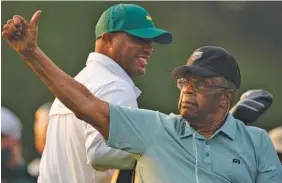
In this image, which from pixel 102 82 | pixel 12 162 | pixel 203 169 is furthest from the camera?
pixel 12 162

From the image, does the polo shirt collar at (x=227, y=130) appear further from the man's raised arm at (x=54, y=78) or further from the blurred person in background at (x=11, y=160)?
the blurred person in background at (x=11, y=160)

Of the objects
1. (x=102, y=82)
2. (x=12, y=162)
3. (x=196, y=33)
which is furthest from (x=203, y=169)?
(x=196, y=33)

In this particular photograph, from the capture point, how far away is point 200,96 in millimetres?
5258

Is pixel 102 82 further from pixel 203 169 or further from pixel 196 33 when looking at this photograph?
pixel 196 33

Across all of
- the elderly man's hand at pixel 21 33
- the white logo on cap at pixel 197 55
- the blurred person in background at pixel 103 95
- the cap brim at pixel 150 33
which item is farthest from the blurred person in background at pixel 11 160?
the elderly man's hand at pixel 21 33

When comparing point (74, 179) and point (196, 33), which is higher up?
point (74, 179)

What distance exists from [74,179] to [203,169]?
2.53ft

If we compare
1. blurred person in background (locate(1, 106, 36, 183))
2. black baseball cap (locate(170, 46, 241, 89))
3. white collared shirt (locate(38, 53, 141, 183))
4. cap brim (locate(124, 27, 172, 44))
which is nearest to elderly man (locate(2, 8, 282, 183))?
black baseball cap (locate(170, 46, 241, 89))

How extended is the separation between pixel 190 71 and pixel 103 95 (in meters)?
0.47

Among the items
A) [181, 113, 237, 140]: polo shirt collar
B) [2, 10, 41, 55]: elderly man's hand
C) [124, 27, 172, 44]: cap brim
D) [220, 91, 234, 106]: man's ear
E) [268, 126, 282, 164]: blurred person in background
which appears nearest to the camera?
[2, 10, 41, 55]: elderly man's hand

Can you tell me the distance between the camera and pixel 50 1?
11.7 metres

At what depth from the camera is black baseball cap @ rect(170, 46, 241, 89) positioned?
5.28 metres

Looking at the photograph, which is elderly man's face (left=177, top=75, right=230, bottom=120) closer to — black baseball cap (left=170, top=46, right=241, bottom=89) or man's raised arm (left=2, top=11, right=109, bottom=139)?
black baseball cap (left=170, top=46, right=241, bottom=89)

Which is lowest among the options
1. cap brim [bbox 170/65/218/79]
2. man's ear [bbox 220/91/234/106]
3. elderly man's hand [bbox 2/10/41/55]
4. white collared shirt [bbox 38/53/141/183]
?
white collared shirt [bbox 38/53/141/183]
